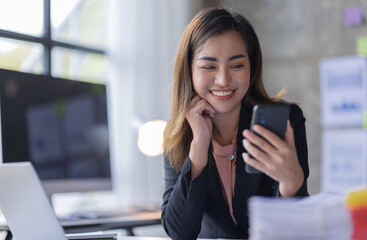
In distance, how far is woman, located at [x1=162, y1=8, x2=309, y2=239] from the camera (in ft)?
4.94

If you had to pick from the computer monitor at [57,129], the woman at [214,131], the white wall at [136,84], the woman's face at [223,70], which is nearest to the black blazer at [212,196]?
the woman at [214,131]

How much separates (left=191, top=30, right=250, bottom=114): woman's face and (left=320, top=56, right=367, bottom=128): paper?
2.11 metres

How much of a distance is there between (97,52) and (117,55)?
0.16m

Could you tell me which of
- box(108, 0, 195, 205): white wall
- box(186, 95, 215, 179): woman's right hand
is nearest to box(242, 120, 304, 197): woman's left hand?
box(186, 95, 215, 179): woman's right hand

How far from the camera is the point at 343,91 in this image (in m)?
3.60

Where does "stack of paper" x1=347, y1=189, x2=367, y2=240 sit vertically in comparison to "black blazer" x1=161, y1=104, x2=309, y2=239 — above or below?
above

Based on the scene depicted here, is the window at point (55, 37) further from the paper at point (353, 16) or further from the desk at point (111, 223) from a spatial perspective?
the paper at point (353, 16)

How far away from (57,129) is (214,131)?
0.92 m

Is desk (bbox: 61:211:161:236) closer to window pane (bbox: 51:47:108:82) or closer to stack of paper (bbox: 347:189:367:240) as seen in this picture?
stack of paper (bbox: 347:189:367:240)

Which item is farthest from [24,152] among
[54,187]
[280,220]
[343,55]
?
[343,55]

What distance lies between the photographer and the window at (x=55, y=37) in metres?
3.08

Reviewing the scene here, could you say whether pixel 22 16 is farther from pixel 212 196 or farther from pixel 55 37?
pixel 212 196

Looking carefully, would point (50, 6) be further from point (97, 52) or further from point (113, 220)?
point (113, 220)

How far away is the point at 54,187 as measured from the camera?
2381 mm
